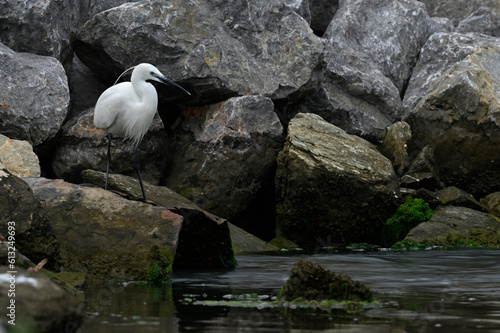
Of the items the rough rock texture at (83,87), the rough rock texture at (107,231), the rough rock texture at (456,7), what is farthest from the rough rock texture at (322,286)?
the rough rock texture at (456,7)

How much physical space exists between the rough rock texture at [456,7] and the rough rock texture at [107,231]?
1173cm

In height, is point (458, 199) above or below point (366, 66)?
below

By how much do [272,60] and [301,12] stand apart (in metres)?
1.76

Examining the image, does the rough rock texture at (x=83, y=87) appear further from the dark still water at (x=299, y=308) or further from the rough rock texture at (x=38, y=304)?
the rough rock texture at (x=38, y=304)

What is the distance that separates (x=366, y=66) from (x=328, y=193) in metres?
3.46

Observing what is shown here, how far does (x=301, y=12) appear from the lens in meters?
13.2

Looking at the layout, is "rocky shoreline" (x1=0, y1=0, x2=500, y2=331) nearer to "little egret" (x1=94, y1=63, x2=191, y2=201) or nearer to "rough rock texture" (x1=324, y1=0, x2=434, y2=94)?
"rough rock texture" (x1=324, y1=0, x2=434, y2=94)

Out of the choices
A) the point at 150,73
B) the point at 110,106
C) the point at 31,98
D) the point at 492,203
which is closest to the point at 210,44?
the point at 150,73

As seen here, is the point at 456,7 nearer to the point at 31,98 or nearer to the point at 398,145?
the point at 398,145

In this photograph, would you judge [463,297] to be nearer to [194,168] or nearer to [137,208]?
[137,208]

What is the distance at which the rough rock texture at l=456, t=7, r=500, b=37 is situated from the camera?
15.0 m

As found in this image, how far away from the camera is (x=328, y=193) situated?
10109mm

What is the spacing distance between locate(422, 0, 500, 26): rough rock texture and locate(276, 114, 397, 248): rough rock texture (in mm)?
7574

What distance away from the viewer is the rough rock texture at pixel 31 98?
1015 centimetres
